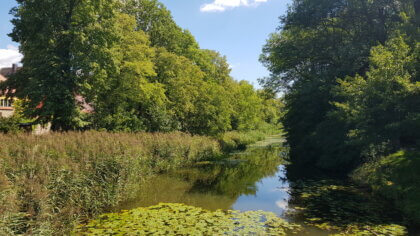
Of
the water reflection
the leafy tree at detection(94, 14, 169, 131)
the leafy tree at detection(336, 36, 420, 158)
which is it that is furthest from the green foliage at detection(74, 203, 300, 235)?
the leafy tree at detection(94, 14, 169, 131)

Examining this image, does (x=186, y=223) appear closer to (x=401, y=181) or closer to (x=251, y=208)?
(x=251, y=208)

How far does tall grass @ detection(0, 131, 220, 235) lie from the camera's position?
24.5ft

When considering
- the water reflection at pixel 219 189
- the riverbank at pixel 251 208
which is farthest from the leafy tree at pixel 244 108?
the riverbank at pixel 251 208

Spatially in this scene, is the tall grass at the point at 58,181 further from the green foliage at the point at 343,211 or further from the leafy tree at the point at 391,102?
the leafy tree at the point at 391,102

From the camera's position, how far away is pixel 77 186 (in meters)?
10.1

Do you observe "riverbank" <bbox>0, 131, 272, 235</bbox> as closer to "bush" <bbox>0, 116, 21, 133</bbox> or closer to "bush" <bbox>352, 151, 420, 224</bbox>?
"bush" <bbox>352, 151, 420, 224</bbox>

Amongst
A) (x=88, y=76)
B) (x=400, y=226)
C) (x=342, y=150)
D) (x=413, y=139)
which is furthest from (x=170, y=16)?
(x=400, y=226)

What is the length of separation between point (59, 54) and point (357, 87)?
19.5m

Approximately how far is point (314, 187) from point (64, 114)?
16.8 m

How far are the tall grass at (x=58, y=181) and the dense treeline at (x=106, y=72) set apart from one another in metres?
7.31

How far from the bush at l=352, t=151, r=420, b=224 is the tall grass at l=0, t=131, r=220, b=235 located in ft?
36.5

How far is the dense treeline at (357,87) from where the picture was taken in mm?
14555

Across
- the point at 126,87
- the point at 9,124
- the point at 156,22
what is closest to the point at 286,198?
the point at 126,87

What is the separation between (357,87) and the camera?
720 inches
